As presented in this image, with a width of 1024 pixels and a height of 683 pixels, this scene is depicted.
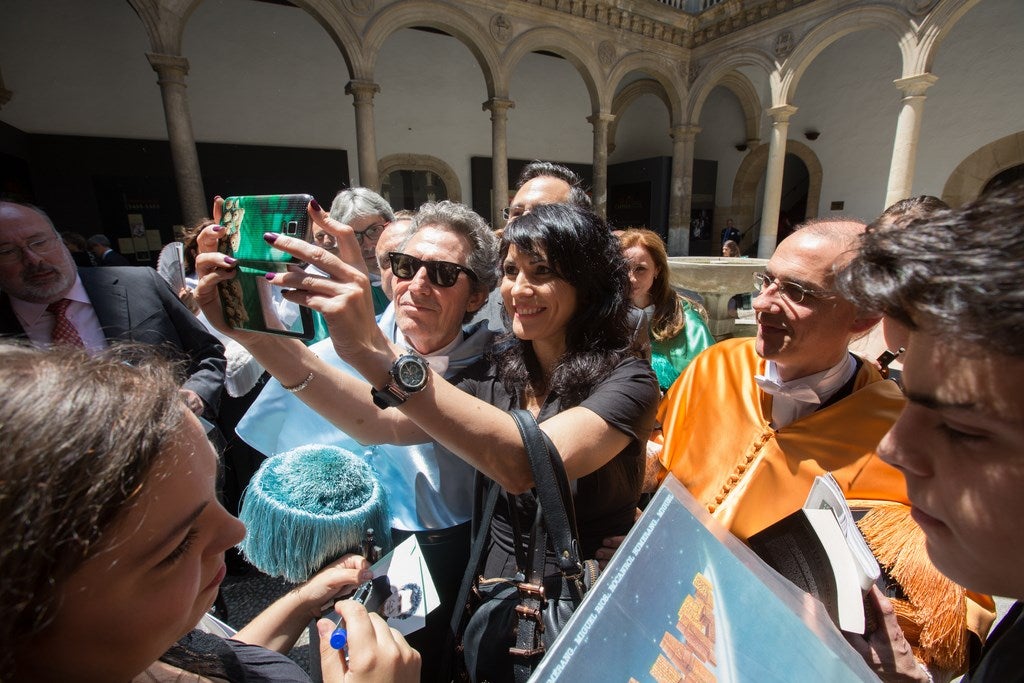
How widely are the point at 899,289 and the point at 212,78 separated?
12.9m

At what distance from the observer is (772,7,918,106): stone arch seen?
30.6 ft

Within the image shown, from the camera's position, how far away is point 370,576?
1.11 metres

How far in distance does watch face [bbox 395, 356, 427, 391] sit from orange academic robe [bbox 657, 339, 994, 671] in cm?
115

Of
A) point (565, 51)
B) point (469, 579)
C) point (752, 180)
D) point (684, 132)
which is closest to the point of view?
point (469, 579)

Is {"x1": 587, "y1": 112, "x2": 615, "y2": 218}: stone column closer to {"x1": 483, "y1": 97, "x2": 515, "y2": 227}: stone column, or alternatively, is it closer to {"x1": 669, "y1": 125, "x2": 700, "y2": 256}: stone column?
{"x1": 669, "y1": 125, "x2": 700, "y2": 256}: stone column

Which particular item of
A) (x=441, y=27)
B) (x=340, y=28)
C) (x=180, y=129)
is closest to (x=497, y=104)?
(x=441, y=27)

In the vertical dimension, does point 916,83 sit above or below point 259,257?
above

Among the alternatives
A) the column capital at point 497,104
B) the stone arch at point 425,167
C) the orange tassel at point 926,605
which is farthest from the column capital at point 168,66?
the orange tassel at point 926,605

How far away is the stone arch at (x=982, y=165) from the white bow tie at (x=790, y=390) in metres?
13.0

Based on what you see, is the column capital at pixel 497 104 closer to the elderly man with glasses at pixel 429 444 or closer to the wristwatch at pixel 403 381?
the elderly man with glasses at pixel 429 444

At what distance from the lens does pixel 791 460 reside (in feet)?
5.12

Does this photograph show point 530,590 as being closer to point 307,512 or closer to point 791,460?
point 307,512

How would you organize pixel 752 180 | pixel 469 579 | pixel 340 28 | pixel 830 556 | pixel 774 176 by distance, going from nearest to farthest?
1. pixel 830 556
2. pixel 469 579
3. pixel 340 28
4. pixel 774 176
5. pixel 752 180

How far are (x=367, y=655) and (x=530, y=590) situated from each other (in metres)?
0.43
